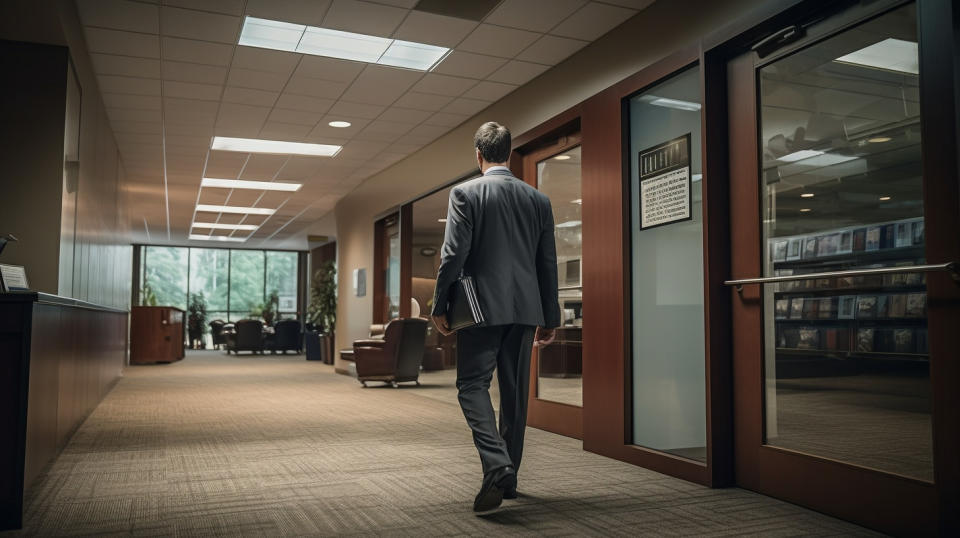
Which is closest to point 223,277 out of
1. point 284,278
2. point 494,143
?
point 284,278

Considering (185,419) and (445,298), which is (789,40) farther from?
(185,419)

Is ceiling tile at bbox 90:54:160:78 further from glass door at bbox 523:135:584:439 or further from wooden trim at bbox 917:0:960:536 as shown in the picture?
wooden trim at bbox 917:0:960:536

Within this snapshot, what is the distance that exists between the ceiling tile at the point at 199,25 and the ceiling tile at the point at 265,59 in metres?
0.23

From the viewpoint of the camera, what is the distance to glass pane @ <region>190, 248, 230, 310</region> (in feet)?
76.7

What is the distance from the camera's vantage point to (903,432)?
2.71 m

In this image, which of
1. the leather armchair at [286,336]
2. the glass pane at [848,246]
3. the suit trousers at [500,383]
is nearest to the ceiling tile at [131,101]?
the suit trousers at [500,383]

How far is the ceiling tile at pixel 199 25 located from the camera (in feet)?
16.2

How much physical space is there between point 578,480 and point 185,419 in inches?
149

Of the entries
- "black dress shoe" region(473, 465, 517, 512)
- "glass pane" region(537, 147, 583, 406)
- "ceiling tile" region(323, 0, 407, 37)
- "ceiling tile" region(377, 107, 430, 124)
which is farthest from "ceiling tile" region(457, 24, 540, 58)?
"black dress shoe" region(473, 465, 517, 512)

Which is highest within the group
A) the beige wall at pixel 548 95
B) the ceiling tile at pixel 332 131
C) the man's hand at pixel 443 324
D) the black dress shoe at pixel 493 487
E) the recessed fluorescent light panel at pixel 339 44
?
the recessed fluorescent light panel at pixel 339 44

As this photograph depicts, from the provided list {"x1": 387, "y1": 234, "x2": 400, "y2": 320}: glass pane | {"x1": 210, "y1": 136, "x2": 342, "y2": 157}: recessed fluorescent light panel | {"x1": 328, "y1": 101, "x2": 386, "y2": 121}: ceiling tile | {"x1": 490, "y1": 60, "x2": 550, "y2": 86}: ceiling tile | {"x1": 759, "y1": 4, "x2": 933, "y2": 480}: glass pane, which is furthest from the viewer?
{"x1": 387, "y1": 234, "x2": 400, "y2": 320}: glass pane

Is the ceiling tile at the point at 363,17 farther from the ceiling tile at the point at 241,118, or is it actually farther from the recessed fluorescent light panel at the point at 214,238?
the recessed fluorescent light panel at the point at 214,238

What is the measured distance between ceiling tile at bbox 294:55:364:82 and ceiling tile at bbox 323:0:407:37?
68 centimetres

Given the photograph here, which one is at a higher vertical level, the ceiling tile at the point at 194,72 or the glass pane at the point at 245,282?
the ceiling tile at the point at 194,72
